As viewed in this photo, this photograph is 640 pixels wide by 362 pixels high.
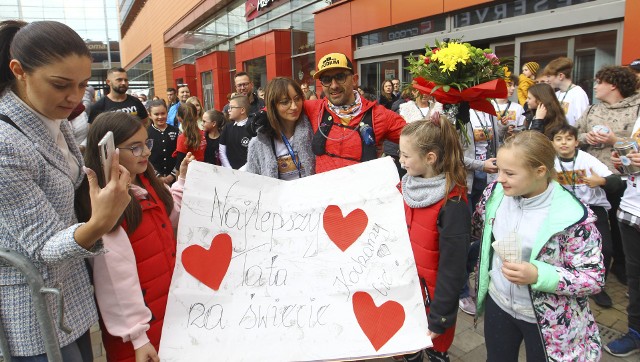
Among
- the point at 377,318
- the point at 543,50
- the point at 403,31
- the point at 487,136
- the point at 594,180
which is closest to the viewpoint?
the point at 377,318

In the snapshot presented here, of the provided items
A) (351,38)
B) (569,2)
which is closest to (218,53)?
(351,38)

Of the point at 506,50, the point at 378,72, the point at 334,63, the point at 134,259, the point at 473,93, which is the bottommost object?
the point at 134,259

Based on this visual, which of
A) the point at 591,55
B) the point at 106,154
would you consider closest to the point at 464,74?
the point at 106,154

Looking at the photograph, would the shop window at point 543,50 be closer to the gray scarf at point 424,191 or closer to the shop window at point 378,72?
the shop window at point 378,72

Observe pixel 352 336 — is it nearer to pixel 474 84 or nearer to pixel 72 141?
pixel 72 141

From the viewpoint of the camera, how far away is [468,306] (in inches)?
141

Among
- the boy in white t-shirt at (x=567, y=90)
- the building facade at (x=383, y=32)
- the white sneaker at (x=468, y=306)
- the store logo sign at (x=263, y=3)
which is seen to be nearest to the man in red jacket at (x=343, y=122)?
the white sneaker at (x=468, y=306)

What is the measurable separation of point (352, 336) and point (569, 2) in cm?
682

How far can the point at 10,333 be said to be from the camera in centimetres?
138

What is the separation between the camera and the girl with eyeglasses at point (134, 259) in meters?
1.63

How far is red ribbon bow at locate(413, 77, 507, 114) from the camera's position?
2539 mm

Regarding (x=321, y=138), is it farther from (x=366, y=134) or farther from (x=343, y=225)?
(x=343, y=225)

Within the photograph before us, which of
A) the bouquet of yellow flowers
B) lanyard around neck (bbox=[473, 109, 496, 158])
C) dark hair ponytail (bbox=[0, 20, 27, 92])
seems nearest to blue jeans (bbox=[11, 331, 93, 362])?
dark hair ponytail (bbox=[0, 20, 27, 92])

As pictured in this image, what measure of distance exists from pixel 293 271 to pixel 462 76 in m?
1.69
